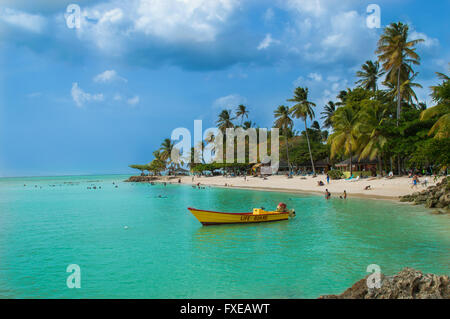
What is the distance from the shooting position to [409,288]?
5.39 meters

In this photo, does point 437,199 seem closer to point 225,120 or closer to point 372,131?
point 372,131

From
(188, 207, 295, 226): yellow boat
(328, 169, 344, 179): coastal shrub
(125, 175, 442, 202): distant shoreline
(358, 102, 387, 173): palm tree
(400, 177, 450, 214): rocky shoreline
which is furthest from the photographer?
(328, 169, 344, 179): coastal shrub

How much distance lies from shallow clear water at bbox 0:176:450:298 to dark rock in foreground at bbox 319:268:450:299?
88.8 inches

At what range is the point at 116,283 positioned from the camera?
891 cm

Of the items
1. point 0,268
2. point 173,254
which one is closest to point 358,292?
point 173,254

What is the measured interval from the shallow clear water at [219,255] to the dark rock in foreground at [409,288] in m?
2.26

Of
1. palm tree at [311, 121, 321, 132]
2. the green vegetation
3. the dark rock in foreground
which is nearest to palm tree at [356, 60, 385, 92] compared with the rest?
the green vegetation

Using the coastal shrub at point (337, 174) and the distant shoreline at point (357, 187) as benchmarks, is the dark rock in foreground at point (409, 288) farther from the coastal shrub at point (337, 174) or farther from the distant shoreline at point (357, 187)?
the coastal shrub at point (337, 174)

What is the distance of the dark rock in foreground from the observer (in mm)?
5316

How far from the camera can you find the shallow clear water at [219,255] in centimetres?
838

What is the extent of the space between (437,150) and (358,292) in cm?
1412

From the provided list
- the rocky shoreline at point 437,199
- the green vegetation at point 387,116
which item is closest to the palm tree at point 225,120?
the green vegetation at point 387,116

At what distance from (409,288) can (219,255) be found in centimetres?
697

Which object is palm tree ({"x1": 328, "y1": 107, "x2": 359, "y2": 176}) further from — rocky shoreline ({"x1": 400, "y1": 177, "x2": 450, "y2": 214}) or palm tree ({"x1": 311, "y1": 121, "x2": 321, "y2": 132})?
palm tree ({"x1": 311, "y1": 121, "x2": 321, "y2": 132})
